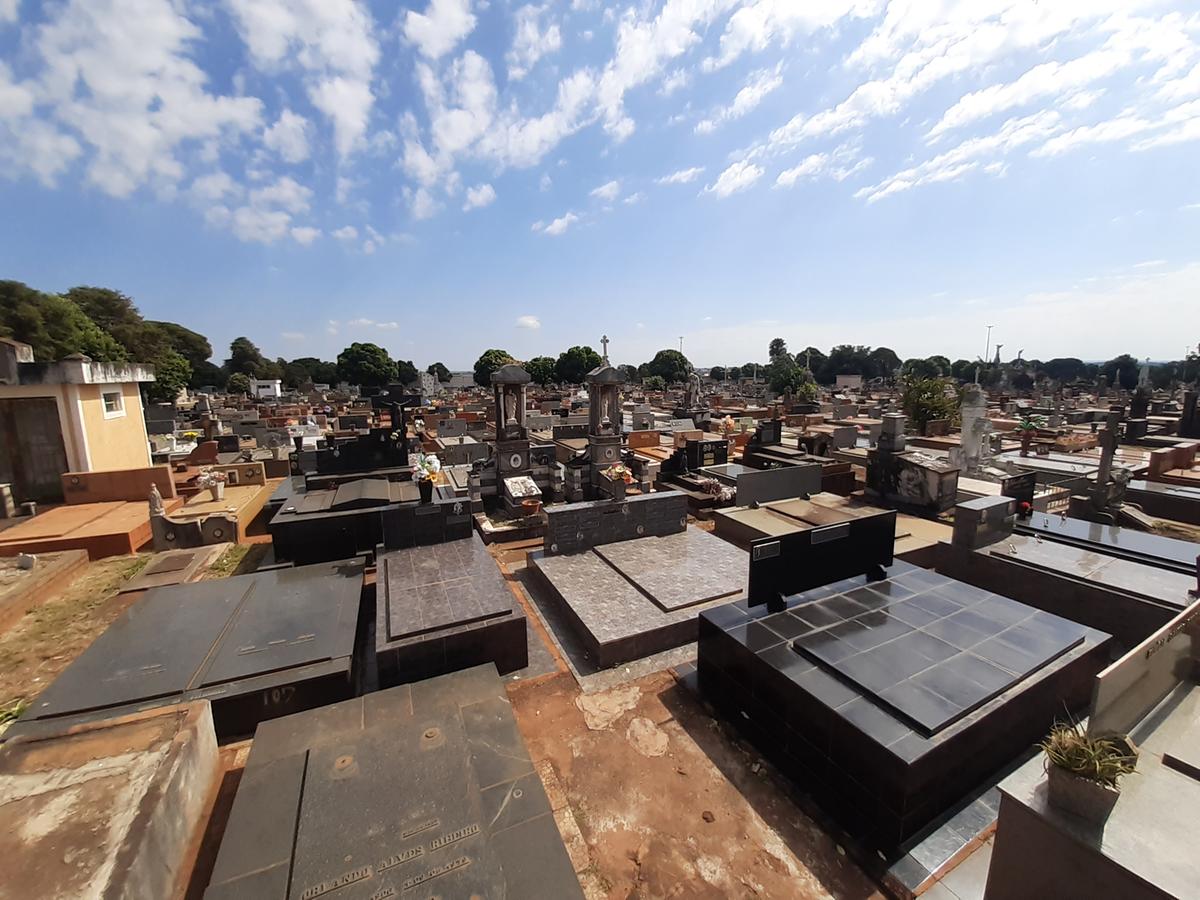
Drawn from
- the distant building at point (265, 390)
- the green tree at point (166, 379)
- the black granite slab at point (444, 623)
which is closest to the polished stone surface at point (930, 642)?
the black granite slab at point (444, 623)

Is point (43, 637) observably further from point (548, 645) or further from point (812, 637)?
point (812, 637)

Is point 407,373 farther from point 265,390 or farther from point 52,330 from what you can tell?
point 52,330

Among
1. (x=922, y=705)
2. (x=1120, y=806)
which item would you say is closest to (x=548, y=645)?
(x=922, y=705)

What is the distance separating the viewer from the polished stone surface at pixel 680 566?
7449mm

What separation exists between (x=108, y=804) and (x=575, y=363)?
245 feet

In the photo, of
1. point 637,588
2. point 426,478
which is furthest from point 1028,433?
point 426,478

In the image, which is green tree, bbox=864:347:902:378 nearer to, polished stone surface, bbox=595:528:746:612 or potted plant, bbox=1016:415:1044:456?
potted plant, bbox=1016:415:1044:456

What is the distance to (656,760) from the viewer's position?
4785mm

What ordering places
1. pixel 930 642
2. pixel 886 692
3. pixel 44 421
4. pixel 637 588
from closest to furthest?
pixel 886 692, pixel 930 642, pixel 637 588, pixel 44 421

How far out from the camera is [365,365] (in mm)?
79312

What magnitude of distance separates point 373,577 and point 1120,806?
9533mm

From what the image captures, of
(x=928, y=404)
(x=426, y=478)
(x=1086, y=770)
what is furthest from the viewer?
(x=928, y=404)

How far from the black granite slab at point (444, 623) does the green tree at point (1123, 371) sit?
101 m

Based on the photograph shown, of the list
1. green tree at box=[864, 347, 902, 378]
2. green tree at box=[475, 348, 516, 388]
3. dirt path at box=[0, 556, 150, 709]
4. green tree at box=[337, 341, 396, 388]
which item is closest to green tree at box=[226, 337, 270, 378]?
green tree at box=[337, 341, 396, 388]
